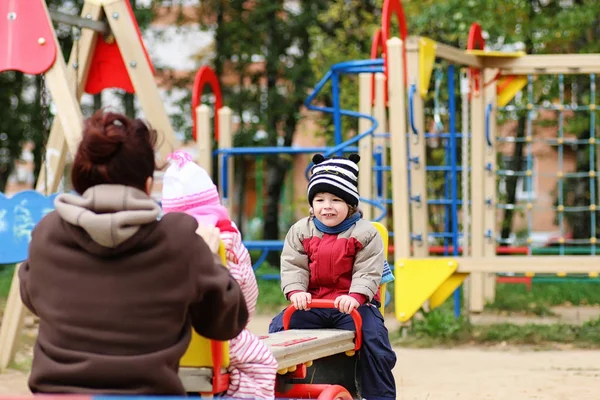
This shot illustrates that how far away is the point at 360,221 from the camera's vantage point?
4352mm

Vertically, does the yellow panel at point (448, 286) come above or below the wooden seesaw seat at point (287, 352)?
below

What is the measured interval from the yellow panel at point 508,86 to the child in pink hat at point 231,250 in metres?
7.00

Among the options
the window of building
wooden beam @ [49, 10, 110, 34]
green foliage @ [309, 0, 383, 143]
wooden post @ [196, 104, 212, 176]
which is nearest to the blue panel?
wooden beam @ [49, 10, 110, 34]

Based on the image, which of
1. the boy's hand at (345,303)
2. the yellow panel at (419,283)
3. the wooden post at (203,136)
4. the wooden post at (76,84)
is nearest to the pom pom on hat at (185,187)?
the boy's hand at (345,303)

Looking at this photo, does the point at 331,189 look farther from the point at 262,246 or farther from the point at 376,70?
the point at 262,246

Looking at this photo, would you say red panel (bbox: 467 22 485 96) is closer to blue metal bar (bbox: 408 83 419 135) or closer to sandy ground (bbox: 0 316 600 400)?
blue metal bar (bbox: 408 83 419 135)

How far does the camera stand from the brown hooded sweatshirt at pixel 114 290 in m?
2.43

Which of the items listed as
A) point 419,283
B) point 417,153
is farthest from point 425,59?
point 419,283

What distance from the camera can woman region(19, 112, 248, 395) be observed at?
243 centimetres

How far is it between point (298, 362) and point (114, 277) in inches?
46.5

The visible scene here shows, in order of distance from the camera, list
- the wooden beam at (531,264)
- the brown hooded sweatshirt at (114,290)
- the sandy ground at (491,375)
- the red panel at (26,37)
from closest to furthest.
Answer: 1. the brown hooded sweatshirt at (114,290)
2. the sandy ground at (491,375)
3. the red panel at (26,37)
4. the wooden beam at (531,264)

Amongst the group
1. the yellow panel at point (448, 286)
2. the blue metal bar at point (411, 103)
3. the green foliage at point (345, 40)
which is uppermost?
the green foliage at point (345, 40)

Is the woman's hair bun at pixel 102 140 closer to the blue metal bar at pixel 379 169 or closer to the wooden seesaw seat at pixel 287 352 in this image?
the wooden seesaw seat at pixel 287 352

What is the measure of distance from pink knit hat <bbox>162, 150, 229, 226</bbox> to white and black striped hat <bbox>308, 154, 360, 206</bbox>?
1083mm
